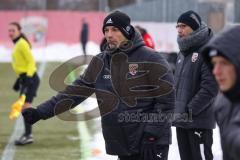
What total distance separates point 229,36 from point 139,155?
217 cm

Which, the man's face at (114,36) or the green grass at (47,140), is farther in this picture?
the green grass at (47,140)

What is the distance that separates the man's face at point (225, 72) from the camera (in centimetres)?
284

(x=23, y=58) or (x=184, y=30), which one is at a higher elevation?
(x=184, y=30)

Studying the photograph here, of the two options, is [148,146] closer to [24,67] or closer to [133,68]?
[133,68]

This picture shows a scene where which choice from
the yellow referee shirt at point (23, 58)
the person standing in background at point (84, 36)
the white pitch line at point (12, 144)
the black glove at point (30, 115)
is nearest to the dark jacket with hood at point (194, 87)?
the black glove at point (30, 115)

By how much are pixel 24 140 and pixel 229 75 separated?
7199mm

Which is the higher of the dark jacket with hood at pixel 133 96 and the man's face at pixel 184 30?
the man's face at pixel 184 30

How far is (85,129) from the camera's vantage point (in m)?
11.0

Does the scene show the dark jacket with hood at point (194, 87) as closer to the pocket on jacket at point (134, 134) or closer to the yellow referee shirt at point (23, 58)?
the pocket on jacket at point (134, 134)

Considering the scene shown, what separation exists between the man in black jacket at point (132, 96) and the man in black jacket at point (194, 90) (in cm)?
91

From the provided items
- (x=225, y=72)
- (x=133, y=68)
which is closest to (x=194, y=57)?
(x=133, y=68)

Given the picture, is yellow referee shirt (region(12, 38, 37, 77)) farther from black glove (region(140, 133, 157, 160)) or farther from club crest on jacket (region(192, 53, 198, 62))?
black glove (region(140, 133, 157, 160))

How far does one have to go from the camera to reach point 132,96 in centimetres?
490

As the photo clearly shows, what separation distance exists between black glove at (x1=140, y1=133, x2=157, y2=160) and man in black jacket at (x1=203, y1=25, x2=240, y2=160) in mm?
1838
